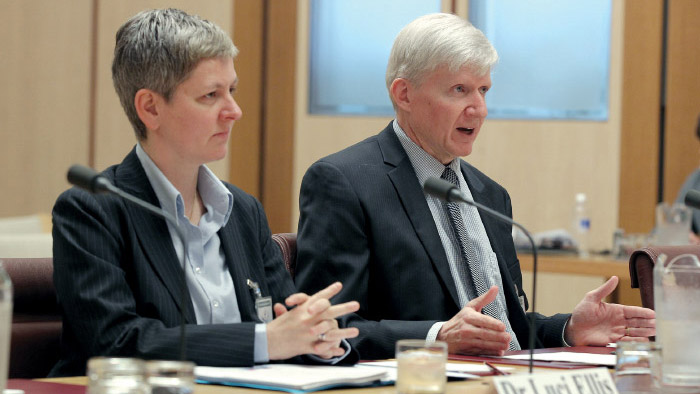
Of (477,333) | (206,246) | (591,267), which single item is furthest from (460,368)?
(591,267)

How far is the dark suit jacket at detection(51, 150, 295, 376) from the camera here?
1.79m

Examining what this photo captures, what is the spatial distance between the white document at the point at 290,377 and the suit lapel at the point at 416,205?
0.72m

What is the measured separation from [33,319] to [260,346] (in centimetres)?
60

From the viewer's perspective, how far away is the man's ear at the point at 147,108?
206cm

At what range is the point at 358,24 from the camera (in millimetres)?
6344

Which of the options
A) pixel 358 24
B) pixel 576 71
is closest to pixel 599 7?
pixel 576 71

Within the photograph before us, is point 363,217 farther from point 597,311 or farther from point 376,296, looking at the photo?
point 597,311

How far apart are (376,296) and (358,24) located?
4.10 meters

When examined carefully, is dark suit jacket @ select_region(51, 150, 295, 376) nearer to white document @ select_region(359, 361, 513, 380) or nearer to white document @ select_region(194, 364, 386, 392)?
white document @ select_region(194, 364, 386, 392)

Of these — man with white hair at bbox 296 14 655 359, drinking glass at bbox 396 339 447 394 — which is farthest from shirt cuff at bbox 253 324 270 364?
man with white hair at bbox 296 14 655 359

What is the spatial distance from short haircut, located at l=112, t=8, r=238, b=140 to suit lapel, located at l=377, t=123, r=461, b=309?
2.27 ft

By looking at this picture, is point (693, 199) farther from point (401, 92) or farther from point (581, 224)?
point (581, 224)

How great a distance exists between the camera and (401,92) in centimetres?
274

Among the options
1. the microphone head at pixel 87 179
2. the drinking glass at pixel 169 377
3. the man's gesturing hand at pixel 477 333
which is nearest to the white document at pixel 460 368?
the man's gesturing hand at pixel 477 333
